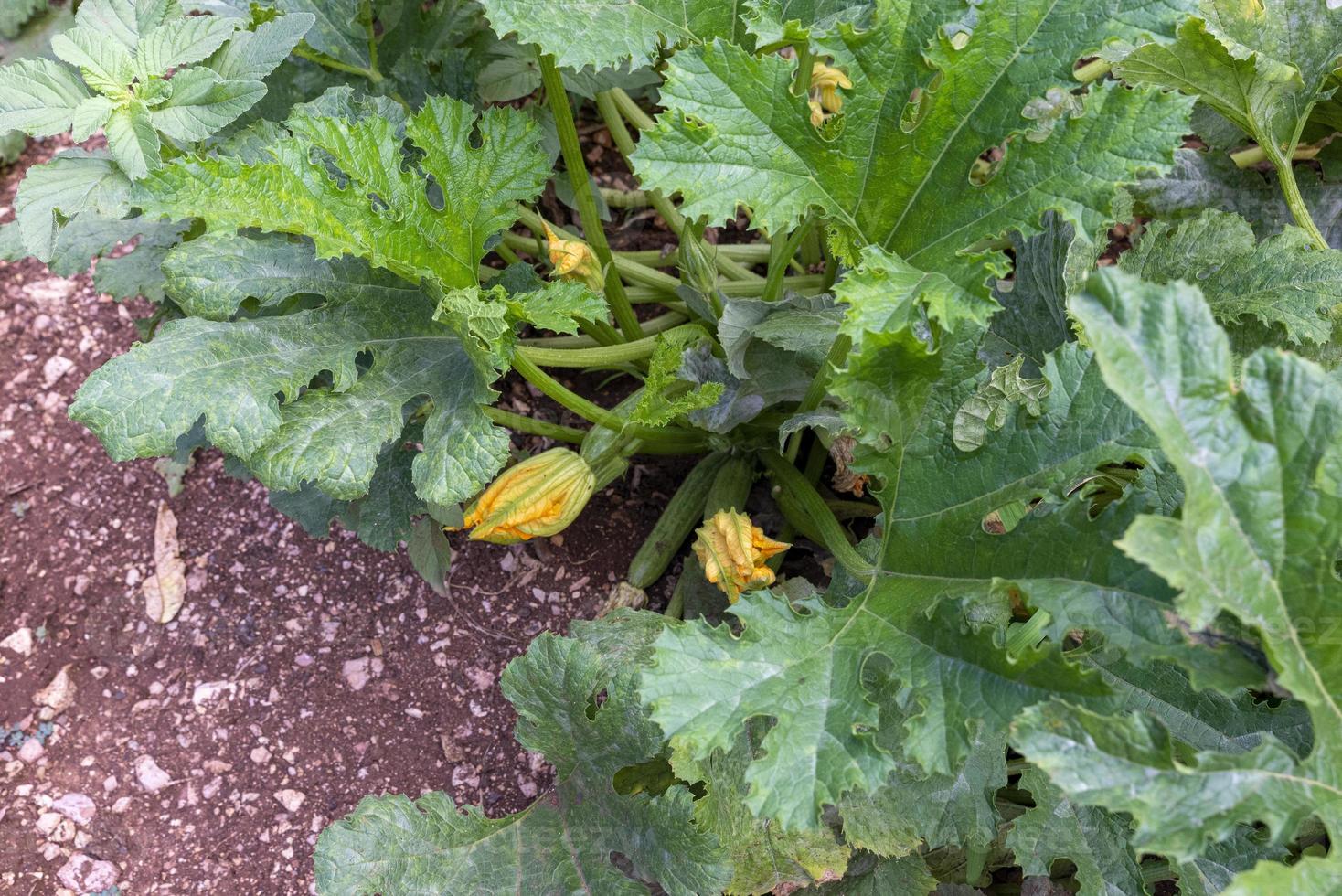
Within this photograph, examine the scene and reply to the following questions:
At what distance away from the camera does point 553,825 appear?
169cm

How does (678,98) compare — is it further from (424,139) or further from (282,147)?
(282,147)

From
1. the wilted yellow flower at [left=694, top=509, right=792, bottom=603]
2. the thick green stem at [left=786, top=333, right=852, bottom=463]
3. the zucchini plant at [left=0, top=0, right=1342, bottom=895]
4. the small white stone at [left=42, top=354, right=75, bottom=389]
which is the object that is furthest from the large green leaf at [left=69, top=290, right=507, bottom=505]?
the small white stone at [left=42, top=354, right=75, bottom=389]

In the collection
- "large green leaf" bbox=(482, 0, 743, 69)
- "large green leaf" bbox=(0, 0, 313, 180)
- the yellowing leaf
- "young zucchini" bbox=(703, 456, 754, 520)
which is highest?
"large green leaf" bbox=(482, 0, 743, 69)

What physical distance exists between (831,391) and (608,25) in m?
0.63

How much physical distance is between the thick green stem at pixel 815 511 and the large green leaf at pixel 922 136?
0.46 metres

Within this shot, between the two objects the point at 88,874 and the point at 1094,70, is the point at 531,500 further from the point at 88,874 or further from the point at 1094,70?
the point at 1094,70

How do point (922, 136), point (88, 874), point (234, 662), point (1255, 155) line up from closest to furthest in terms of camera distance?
point (922, 136)
point (88, 874)
point (234, 662)
point (1255, 155)

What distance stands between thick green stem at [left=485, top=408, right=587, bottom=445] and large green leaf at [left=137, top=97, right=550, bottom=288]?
239 millimetres

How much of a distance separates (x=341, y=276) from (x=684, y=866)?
1002 millimetres

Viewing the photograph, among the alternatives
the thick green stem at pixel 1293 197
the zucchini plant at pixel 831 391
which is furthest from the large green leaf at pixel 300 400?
the thick green stem at pixel 1293 197

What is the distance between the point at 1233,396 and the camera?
3.36 ft

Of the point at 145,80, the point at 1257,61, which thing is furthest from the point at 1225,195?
the point at 145,80

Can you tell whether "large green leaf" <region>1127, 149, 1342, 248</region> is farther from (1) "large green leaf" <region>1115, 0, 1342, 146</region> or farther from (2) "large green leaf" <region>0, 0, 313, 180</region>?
(2) "large green leaf" <region>0, 0, 313, 180</region>

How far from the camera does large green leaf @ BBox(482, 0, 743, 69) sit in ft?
4.84
